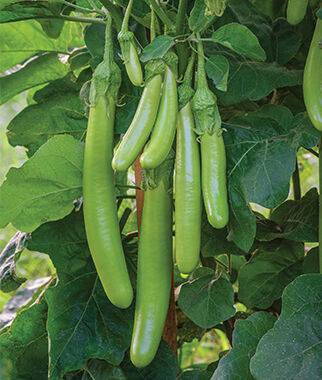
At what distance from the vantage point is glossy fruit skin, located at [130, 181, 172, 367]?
1.97ft

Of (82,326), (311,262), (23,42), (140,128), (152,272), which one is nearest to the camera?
(140,128)

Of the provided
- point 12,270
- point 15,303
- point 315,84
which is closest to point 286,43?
point 315,84

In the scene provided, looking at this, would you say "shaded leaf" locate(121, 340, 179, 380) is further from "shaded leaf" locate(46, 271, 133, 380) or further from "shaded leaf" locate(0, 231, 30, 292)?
"shaded leaf" locate(0, 231, 30, 292)

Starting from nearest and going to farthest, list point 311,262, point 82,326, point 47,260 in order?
point 82,326, point 311,262, point 47,260

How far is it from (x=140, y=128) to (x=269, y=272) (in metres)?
0.46

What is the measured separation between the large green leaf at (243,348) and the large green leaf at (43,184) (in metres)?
0.30

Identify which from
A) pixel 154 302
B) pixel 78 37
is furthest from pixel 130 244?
pixel 78 37

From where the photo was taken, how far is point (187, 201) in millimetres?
534

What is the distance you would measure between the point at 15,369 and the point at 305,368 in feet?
1.49

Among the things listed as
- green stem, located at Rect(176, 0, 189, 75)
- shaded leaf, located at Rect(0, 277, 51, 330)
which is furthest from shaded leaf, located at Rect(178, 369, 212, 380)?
green stem, located at Rect(176, 0, 189, 75)

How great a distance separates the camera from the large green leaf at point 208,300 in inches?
28.0

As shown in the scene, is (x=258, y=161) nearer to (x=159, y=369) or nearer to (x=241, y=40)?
(x=241, y=40)

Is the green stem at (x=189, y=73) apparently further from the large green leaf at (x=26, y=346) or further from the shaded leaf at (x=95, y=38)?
the large green leaf at (x=26, y=346)

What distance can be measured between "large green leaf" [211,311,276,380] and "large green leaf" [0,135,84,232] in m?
0.30
